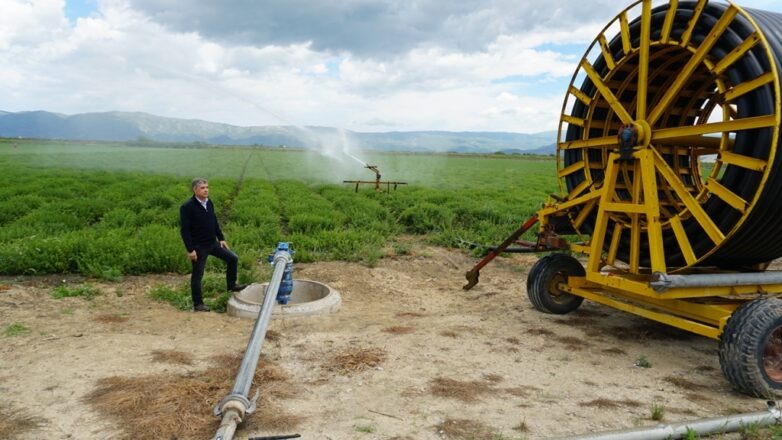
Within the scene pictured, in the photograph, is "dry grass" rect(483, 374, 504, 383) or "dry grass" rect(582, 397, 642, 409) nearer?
"dry grass" rect(582, 397, 642, 409)

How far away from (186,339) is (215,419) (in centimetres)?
211

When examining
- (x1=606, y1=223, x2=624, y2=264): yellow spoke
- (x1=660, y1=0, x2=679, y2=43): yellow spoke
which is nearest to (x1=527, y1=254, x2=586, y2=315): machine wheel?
(x1=606, y1=223, x2=624, y2=264): yellow spoke

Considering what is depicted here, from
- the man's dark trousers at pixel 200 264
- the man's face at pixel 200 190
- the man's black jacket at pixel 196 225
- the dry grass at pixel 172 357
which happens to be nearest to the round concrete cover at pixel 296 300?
the man's dark trousers at pixel 200 264

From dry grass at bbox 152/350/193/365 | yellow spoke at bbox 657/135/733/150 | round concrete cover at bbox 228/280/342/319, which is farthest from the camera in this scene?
round concrete cover at bbox 228/280/342/319

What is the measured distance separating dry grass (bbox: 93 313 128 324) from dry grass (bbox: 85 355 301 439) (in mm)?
1986

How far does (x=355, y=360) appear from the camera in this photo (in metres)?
5.26

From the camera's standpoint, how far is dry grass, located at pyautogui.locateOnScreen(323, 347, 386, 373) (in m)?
5.09

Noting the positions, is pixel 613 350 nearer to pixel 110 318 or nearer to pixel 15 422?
pixel 15 422

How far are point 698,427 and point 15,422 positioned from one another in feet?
15.6

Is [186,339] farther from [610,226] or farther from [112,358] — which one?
[610,226]

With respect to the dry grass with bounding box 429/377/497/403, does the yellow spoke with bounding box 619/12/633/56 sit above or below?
above

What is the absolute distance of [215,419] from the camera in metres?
4.03

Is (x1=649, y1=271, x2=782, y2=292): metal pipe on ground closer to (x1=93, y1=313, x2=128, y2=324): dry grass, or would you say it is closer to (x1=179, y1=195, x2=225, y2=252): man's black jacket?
(x1=179, y1=195, x2=225, y2=252): man's black jacket

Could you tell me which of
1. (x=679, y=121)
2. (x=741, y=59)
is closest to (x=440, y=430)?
(x=741, y=59)
